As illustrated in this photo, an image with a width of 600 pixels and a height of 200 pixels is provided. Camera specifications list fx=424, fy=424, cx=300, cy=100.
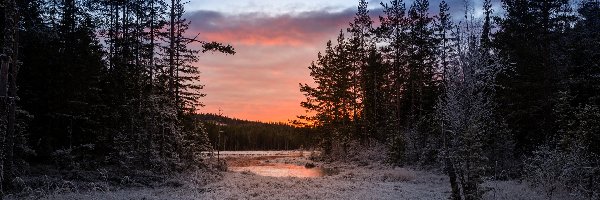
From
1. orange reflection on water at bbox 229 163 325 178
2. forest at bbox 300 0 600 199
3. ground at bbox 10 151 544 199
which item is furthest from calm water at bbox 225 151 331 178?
ground at bbox 10 151 544 199

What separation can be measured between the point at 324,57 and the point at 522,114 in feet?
104

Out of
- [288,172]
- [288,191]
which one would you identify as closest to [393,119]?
[288,172]

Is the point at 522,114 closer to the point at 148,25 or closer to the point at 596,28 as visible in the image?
the point at 596,28

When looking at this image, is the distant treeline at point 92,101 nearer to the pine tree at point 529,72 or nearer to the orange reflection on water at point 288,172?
the orange reflection on water at point 288,172

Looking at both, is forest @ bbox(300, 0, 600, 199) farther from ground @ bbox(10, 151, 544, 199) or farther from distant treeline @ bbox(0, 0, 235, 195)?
distant treeline @ bbox(0, 0, 235, 195)

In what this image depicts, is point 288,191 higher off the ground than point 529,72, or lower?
lower

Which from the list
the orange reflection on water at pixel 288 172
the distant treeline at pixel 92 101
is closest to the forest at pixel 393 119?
the distant treeline at pixel 92 101

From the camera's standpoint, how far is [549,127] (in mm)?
27141

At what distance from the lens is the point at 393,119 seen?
126 feet

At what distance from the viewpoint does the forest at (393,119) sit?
57.4ft

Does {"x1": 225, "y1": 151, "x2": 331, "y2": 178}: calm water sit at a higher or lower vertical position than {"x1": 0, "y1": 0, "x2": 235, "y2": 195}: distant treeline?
lower

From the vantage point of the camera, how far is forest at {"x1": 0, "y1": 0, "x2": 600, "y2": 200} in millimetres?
17484

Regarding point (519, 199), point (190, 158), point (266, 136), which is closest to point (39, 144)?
point (190, 158)

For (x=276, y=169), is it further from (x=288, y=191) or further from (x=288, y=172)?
(x=288, y=191)
